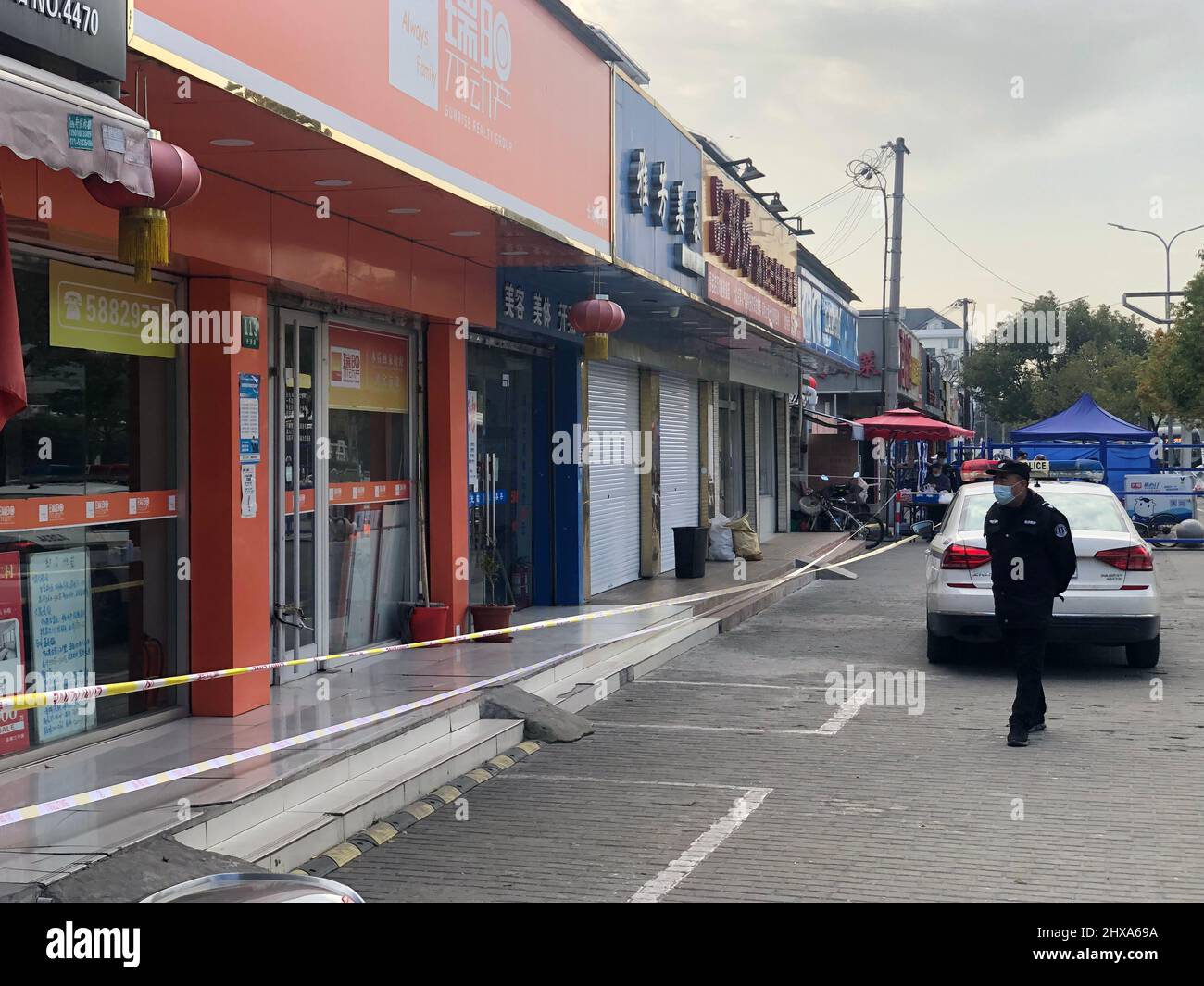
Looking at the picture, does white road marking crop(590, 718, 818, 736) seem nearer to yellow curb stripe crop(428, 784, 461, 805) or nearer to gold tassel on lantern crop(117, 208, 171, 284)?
yellow curb stripe crop(428, 784, 461, 805)

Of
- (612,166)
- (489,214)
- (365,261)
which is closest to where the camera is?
(489,214)

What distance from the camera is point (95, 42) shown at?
5.04 metres

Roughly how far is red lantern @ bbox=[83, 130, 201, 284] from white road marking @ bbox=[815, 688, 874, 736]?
5.62 m

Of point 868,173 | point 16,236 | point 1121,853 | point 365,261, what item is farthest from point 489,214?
point 868,173

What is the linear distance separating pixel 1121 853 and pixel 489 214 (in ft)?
18.4

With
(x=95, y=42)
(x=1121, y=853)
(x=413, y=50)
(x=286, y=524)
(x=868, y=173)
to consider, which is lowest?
(x=1121, y=853)

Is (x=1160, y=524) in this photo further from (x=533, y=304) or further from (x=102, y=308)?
(x=102, y=308)

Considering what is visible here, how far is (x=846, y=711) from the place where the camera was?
31.9ft

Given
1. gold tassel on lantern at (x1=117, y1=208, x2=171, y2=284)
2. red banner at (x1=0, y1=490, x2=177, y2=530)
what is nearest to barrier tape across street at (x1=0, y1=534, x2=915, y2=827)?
red banner at (x1=0, y1=490, x2=177, y2=530)

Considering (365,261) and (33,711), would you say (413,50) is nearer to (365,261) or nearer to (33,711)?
(365,261)

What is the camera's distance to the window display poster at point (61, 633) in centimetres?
700

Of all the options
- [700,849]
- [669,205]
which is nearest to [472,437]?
[669,205]

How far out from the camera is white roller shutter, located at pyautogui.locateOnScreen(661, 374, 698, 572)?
18891 millimetres

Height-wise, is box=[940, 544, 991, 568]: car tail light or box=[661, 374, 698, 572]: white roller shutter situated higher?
box=[661, 374, 698, 572]: white roller shutter
